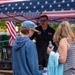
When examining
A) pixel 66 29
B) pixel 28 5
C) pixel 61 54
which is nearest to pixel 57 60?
pixel 61 54

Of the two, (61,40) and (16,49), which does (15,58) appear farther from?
(61,40)

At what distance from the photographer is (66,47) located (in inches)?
149

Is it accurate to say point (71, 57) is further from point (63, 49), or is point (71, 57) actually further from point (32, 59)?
point (32, 59)

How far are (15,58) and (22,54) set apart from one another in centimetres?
17

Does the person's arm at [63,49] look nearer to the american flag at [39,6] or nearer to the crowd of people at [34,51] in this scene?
the crowd of people at [34,51]

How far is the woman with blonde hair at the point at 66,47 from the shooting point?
378 centimetres

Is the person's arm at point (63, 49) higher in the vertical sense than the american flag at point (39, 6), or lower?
lower

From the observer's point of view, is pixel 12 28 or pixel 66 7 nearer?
Result: pixel 66 7

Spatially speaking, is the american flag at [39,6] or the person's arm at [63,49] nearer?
the person's arm at [63,49]

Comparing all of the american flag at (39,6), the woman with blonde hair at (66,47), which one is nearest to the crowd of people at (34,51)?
the woman with blonde hair at (66,47)

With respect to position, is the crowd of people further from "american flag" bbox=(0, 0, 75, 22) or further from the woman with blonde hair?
"american flag" bbox=(0, 0, 75, 22)

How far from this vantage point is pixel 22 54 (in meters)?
3.90

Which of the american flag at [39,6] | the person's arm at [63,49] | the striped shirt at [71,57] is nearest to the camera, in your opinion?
the person's arm at [63,49]

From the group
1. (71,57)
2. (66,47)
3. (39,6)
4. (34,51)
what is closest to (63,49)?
(66,47)
